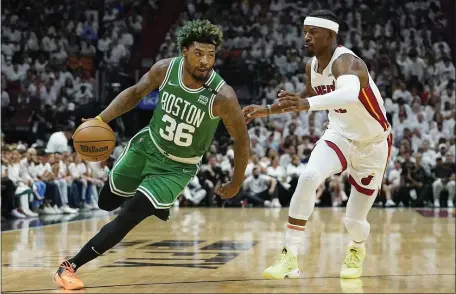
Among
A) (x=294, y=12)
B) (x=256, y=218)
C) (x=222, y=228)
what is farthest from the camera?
(x=294, y=12)

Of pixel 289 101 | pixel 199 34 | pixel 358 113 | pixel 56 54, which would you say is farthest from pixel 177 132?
pixel 56 54

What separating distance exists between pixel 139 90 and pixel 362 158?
1976mm

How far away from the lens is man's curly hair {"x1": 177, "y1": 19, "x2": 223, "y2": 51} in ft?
21.3

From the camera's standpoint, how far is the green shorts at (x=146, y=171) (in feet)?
21.7

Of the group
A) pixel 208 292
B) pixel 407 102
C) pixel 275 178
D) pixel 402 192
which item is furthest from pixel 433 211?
pixel 208 292

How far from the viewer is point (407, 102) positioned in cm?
2205

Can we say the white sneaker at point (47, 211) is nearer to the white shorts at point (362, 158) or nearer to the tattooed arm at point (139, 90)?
the tattooed arm at point (139, 90)

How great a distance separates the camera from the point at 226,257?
8.62m

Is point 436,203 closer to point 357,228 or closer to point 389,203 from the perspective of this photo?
point 389,203

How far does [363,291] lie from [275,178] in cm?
1256

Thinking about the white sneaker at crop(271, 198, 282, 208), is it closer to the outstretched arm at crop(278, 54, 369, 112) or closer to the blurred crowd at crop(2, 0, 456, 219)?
the blurred crowd at crop(2, 0, 456, 219)

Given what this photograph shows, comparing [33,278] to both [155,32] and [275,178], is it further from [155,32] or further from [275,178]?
[155,32]

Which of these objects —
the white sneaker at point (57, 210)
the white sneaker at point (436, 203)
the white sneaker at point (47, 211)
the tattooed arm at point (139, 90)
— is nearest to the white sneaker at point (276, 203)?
the white sneaker at point (436, 203)

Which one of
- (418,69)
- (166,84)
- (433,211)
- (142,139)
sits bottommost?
(433,211)
